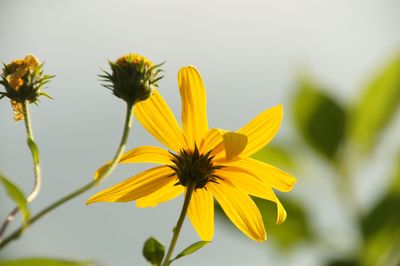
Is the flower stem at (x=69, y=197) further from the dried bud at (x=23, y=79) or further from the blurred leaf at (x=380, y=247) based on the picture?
the blurred leaf at (x=380, y=247)

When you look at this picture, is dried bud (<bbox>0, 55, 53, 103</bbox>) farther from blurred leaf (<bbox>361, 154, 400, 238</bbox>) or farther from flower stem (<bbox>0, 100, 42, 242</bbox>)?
blurred leaf (<bbox>361, 154, 400, 238</bbox>)

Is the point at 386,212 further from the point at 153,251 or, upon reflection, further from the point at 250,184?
the point at 153,251

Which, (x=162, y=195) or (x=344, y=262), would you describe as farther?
(x=344, y=262)

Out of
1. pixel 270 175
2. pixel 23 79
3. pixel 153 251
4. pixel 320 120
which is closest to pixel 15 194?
pixel 153 251

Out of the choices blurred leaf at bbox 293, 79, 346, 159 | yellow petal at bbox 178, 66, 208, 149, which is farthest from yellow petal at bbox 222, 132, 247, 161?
blurred leaf at bbox 293, 79, 346, 159

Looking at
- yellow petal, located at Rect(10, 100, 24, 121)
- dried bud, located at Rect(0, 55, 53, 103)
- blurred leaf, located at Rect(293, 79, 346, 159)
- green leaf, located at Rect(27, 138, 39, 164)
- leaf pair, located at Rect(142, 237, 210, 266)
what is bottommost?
leaf pair, located at Rect(142, 237, 210, 266)

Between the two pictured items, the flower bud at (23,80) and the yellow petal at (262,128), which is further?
the yellow petal at (262,128)

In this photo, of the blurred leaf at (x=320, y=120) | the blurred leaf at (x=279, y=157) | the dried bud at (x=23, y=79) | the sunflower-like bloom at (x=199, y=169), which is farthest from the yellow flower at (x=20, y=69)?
the blurred leaf at (x=279, y=157)
